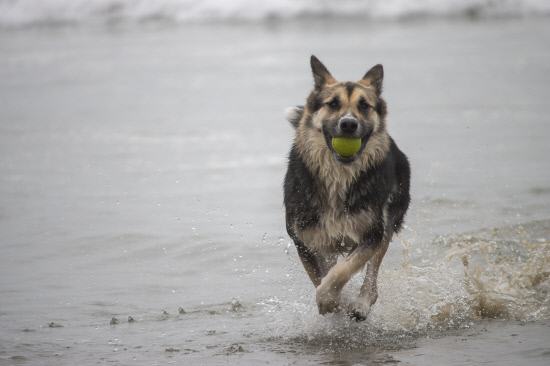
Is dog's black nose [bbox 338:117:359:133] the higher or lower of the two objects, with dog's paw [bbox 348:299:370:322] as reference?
higher

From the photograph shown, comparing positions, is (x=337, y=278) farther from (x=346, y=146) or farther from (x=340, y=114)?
(x=340, y=114)

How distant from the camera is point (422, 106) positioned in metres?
14.9

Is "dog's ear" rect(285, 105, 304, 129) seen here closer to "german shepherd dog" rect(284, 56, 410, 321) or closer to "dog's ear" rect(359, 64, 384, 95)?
"german shepherd dog" rect(284, 56, 410, 321)

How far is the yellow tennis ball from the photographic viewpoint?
4.91 metres

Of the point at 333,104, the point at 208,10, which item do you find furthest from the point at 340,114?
the point at 208,10

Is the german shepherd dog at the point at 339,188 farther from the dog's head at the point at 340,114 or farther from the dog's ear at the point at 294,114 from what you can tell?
the dog's ear at the point at 294,114

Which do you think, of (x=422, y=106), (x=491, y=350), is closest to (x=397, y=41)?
(x=422, y=106)

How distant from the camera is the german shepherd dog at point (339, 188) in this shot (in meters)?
5.01

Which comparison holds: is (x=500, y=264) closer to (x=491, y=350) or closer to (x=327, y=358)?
(x=491, y=350)

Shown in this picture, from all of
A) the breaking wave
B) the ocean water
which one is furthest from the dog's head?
the breaking wave

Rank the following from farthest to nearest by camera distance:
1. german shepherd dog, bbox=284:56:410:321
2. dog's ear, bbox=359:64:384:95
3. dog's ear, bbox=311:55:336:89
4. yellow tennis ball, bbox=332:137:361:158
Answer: dog's ear, bbox=359:64:384:95
dog's ear, bbox=311:55:336:89
german shepherd dog, bbox=284:56:410:321
yellow tennis ball, bbox=332:137:361:158

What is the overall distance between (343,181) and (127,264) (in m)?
2.73

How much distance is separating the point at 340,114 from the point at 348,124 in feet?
0.52

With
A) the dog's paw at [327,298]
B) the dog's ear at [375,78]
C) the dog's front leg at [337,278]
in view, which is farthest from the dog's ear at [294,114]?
the dog's paw at [327,298]
